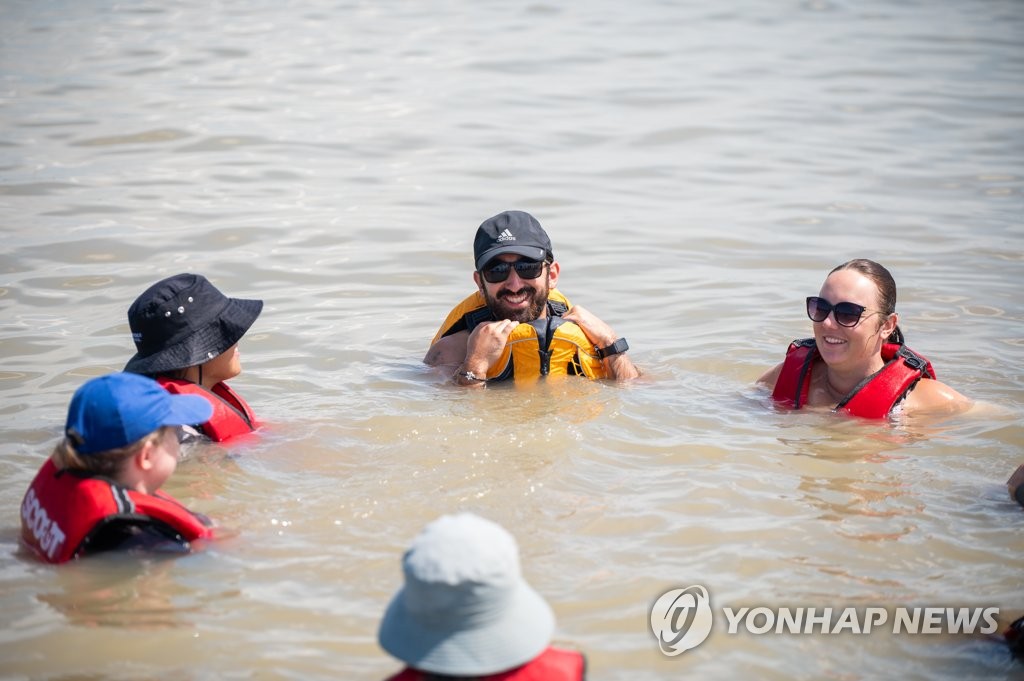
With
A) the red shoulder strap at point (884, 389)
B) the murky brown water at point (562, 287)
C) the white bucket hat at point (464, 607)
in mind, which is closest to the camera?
the white bucket hat at point (464, 607)

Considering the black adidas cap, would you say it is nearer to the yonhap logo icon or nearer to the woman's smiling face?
the woman's smiling face

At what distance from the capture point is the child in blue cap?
4.09 meters

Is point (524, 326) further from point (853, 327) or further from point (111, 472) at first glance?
point (111, 472)

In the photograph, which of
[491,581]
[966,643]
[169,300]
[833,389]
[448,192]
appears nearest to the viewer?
[491,581]

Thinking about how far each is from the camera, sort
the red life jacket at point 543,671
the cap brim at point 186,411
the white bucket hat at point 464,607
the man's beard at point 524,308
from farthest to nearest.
→ the man's beard at point 524,308 < the cap brim at point 186,411 < the red life jacket at point 543,671 < the white bucket hat at point 464,607

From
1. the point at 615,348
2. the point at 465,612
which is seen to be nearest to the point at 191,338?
the point at 615,348

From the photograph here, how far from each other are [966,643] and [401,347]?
4.69 meters

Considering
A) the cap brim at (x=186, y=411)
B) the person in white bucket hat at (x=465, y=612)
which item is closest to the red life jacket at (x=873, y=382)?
the cap brim at (x=186, y=411)

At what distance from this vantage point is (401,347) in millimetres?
7977

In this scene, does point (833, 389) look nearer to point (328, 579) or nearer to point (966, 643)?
point (966, 643)

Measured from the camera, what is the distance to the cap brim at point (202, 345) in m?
5.33

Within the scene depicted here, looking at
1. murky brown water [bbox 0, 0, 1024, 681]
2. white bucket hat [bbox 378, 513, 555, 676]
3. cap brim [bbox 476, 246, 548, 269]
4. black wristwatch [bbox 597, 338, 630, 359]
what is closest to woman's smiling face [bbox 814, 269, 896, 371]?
murky brown water [bbox 0, 0, 1024, 681]

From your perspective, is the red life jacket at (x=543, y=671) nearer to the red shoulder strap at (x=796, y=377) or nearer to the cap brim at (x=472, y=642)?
the cap brim at (x=472, y=642)

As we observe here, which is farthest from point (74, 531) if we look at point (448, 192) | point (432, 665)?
point (448, 192)
